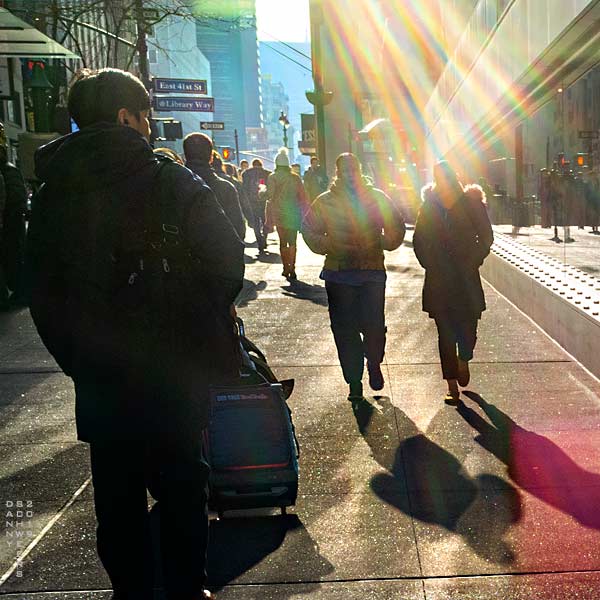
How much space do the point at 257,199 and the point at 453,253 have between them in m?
13.5

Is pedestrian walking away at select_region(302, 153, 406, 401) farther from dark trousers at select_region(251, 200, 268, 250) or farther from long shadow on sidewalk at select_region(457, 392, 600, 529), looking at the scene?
dark trousers at select_region(251, 200, 268, 250)

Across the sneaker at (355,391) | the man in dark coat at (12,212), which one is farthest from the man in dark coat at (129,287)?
the man in dark coat at (12,212)

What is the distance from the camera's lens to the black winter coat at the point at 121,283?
3260 mm

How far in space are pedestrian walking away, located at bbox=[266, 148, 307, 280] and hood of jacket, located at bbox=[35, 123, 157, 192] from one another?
11.6 metres

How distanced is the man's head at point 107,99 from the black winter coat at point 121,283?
0.07 m

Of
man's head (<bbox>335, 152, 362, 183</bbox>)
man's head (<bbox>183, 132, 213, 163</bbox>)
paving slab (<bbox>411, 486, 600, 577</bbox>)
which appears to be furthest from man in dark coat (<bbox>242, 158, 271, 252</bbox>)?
paving slab (<bbox>411, 486, 600, 577</bbox>)

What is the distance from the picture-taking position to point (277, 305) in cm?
1244

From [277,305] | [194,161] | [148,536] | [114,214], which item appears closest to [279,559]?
[148,536]

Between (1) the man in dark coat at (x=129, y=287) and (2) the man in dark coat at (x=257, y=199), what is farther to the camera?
(2) the man in dark coat at (x=257, y=199)

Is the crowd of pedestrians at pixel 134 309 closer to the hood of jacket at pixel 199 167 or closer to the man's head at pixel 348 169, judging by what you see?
the man's head at pixel 348 169

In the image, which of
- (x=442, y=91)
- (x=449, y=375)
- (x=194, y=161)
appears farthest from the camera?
(x=442, y=91)

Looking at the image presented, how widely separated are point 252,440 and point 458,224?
10.4 feet

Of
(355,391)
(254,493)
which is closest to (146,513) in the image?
(254,493)

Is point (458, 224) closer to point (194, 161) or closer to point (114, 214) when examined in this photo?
point (194, 161)
